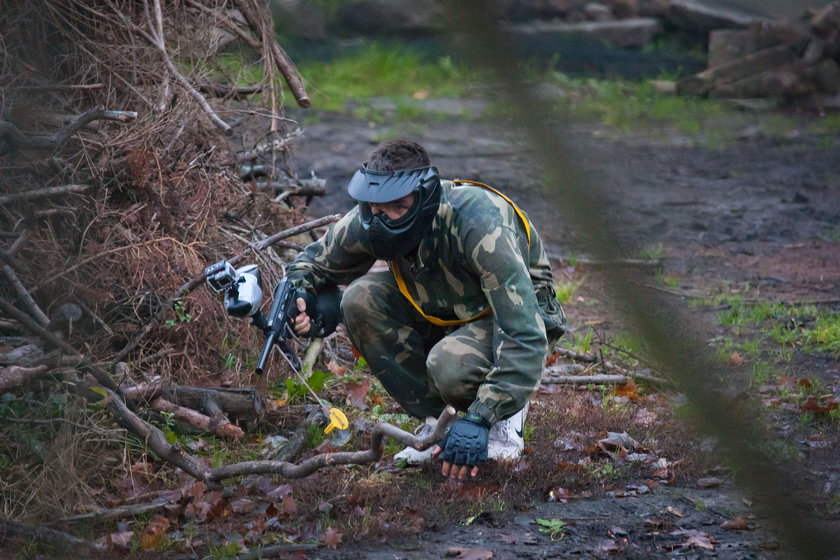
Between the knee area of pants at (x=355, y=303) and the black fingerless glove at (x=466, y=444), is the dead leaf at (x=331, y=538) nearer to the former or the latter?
the black fingerless glove at (x=466, y=444)

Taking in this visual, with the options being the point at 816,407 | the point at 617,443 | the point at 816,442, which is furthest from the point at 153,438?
the point at 816,407

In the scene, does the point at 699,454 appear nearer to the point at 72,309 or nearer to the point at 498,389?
the point at 498,389

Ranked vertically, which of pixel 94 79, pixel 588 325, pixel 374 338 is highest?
pixel 94 79

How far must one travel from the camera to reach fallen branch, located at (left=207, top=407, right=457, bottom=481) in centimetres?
296

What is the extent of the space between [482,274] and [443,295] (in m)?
0.39

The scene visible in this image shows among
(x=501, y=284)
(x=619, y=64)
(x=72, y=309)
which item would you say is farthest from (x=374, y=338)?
(x=619, y=64)

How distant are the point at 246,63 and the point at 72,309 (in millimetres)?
2372

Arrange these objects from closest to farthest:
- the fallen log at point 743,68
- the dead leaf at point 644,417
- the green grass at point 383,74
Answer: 1. the dead leaf at point 644,417
2. the fallen log at point 743,68
3. the green grass at point 383,74

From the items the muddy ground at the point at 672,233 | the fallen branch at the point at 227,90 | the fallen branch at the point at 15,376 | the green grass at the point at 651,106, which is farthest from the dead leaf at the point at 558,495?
the green grass at the point at 651,106

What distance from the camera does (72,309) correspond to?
13.7 ft

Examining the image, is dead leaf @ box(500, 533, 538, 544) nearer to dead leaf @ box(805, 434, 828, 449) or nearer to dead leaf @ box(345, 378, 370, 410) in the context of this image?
dead leaf @ box(345, 378, 370, 410)

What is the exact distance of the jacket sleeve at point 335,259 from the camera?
4094 mm

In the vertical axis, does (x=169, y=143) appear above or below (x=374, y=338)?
above

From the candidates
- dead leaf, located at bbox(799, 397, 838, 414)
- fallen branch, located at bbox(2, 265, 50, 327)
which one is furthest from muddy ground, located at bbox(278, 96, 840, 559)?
fallen branch, located at bbox(2, 265, 50, 327)
